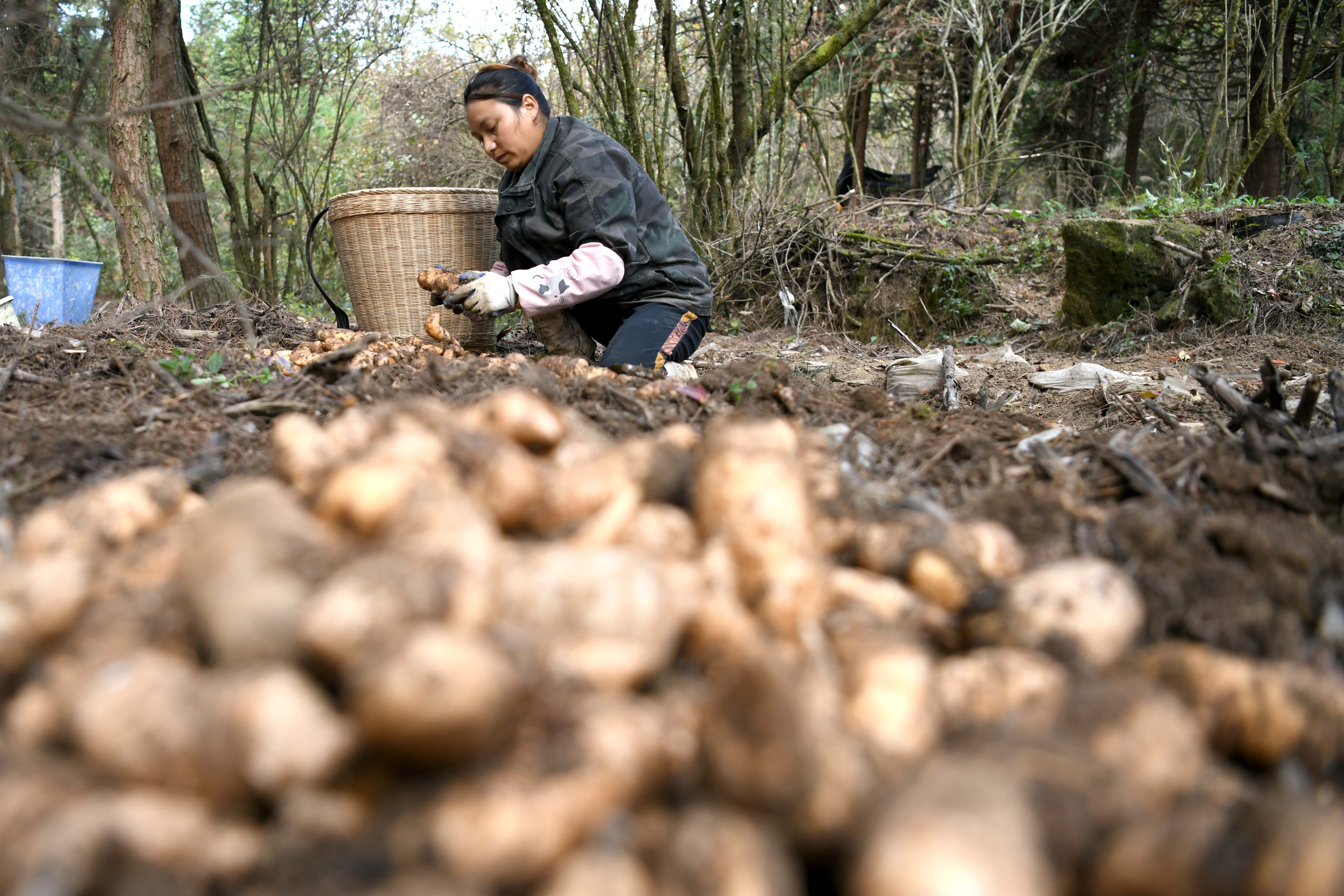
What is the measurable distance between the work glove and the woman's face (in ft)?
2.33

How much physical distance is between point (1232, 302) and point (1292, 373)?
4.72ft

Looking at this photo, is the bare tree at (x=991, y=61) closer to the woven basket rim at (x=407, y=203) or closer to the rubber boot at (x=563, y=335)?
→ the rubber boot at (x=563, y=335)

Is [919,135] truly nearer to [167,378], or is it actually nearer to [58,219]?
[167,378]

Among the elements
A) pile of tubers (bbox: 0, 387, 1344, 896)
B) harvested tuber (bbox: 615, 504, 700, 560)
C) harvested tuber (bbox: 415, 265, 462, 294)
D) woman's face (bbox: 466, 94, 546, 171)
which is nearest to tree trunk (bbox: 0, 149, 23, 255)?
harvested tuber (bbox: 415, 265, 462, 294)

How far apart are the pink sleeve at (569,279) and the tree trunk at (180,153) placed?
13.5 ft

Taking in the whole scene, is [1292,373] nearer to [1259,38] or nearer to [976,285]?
[976,285]

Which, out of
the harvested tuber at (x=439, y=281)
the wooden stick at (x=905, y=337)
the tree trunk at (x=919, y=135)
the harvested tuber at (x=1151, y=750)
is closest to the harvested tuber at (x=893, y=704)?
the harvested tuber at (x=1151, y=750)

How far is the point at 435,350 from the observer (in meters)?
4.33

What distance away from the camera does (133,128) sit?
6484mm

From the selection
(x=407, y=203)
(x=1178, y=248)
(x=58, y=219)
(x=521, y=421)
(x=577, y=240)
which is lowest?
(x=521, y=421)

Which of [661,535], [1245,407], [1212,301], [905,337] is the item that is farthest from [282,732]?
[1212,301]

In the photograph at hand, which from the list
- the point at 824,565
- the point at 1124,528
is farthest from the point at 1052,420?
the point at 824,565

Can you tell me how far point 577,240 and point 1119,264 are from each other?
449 cm

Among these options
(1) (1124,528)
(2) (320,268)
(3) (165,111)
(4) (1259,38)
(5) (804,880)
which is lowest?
(5) (804,880)
